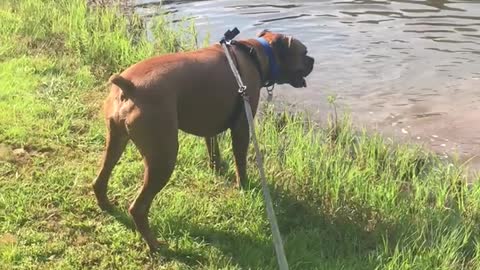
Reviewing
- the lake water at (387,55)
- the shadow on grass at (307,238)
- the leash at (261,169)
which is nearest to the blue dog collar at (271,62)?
the leash at (261,169)

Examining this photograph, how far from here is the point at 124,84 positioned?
140 inches

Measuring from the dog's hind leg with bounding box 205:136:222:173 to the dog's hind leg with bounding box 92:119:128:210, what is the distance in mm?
820

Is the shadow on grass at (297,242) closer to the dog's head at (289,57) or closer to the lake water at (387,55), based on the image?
the dog's head at (289,57)

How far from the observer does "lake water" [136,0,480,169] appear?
20.8 ft

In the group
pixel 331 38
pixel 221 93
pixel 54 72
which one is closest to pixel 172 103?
pixel 221 93

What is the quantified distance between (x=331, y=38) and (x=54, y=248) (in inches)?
230

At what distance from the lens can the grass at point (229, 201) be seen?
12.0 feet

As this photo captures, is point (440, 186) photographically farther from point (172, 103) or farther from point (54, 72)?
point (54, 72)

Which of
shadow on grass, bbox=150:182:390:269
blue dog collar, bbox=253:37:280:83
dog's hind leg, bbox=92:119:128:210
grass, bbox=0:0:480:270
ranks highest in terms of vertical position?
blue dog collar, bbox=253:37:280:83

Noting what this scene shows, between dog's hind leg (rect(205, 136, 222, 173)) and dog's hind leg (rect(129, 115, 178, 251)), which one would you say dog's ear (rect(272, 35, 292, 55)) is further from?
dog's hind leg (rect(129, 115, 178, 251))

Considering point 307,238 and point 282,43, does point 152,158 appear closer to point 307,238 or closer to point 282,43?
point 307,238

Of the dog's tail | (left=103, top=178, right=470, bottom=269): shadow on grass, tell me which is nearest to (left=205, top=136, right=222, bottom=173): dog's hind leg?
(left=103, top=178, right=470, bottom=269): shadow on grass

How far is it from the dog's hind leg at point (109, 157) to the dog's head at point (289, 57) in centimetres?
133

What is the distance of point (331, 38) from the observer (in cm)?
861
